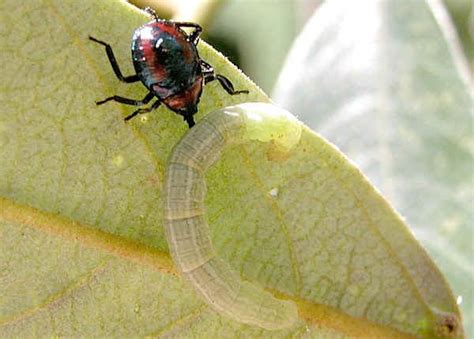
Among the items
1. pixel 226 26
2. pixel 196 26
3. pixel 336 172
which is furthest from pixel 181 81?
pixel 226 26

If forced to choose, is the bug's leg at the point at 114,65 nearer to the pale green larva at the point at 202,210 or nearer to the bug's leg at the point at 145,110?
the bug's leg at the point at 145,110

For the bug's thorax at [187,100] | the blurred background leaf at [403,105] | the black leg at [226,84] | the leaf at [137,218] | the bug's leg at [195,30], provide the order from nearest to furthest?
the leaf at [137,218] < the black leg at [226,84] < the bug's thorax at [187,100] < the bug's leg at [195,30] < the blurred background leaf at [403,105]

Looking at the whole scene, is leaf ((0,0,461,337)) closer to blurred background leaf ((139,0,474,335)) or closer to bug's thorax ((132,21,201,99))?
bug's thorax ((132,21,201,99))

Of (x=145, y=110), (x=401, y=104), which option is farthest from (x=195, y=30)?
(x=401, y=104)

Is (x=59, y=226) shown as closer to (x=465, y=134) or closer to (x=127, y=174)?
(x=127, y=174)

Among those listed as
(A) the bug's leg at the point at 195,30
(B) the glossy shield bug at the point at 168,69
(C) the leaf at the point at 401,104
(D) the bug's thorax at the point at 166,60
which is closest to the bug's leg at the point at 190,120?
(B) the glossy shield bug at the point at 168,69

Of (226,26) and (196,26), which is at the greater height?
(196,26)
